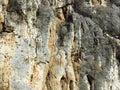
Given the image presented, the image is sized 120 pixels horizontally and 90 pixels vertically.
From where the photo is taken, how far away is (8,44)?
2359 cm

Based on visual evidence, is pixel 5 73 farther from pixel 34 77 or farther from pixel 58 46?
pixel 58 46

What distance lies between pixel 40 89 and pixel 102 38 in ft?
27.2

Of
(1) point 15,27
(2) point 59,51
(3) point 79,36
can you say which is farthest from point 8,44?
(3) point 79,36

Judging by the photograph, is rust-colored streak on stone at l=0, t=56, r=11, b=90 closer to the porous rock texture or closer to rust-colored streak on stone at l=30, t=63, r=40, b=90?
the porous rock texture

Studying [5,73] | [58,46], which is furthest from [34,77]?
[58,46]

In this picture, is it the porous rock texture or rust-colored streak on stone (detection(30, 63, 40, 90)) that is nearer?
the porous rock texture

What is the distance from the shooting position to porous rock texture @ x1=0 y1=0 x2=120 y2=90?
2370 centimetres

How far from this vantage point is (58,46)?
90.5 feet

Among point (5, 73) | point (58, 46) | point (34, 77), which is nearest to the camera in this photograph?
point (5, 73)

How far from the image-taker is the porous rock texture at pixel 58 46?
2370cm

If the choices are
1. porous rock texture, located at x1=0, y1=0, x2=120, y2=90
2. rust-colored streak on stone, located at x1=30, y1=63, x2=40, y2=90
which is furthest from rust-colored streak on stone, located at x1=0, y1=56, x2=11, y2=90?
rust-colored streak on stone, located at x1=30, y1=63, x2=40, y2=90

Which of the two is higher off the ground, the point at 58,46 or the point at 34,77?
the point at 58,46

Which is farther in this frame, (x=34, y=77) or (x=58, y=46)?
(x=58, y=46)

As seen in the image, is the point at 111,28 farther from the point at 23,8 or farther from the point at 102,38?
the point at 23,8
